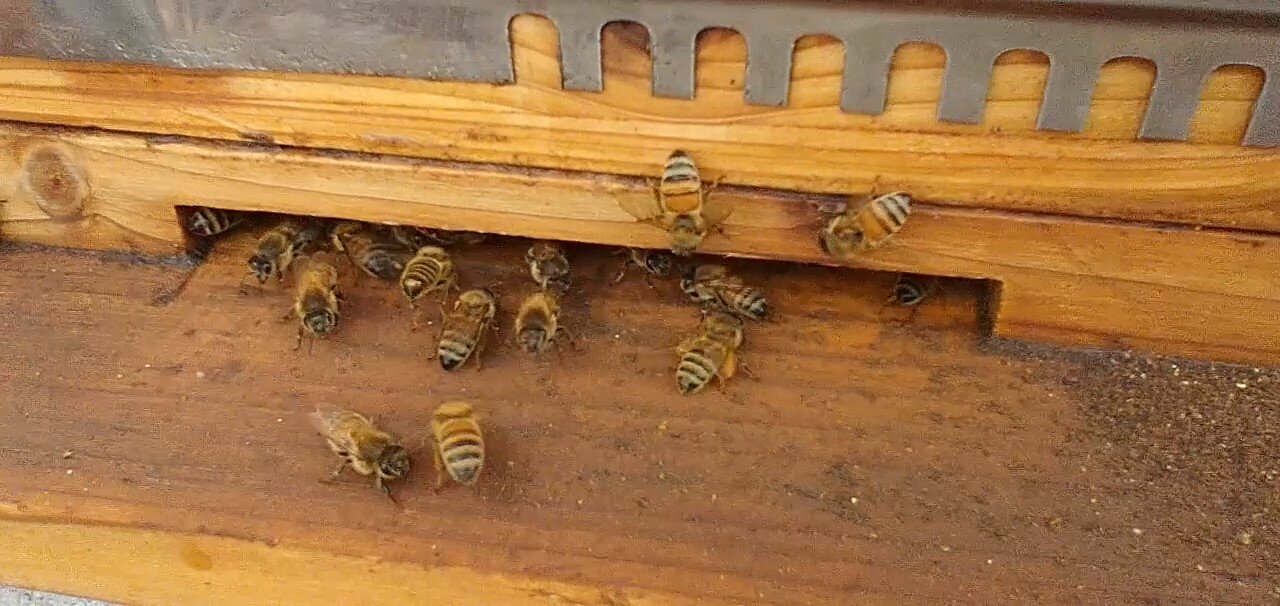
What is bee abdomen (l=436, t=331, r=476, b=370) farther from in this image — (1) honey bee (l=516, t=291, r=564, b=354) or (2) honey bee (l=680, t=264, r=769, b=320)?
(2) honey bee (l=680, t=264, r=769, b=320)

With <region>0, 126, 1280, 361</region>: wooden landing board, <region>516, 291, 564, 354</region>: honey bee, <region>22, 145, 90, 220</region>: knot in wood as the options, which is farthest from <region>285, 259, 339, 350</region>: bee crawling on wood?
<region>22, 145, 90, 220</region>: knot in wood

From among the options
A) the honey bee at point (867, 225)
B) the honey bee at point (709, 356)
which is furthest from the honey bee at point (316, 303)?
the honey bee at point (867, 225)

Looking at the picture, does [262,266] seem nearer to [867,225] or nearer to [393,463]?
[393,463]

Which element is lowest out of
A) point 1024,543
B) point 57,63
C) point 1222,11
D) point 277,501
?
point 277,501

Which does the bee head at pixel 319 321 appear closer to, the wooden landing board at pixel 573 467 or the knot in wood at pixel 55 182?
Result: the wooden landing board at pixel 573 467

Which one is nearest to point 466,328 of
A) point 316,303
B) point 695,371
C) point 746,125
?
point 316,303

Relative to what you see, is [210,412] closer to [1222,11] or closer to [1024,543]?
[1024,543]

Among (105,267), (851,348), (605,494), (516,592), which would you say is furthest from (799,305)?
(105,267)
